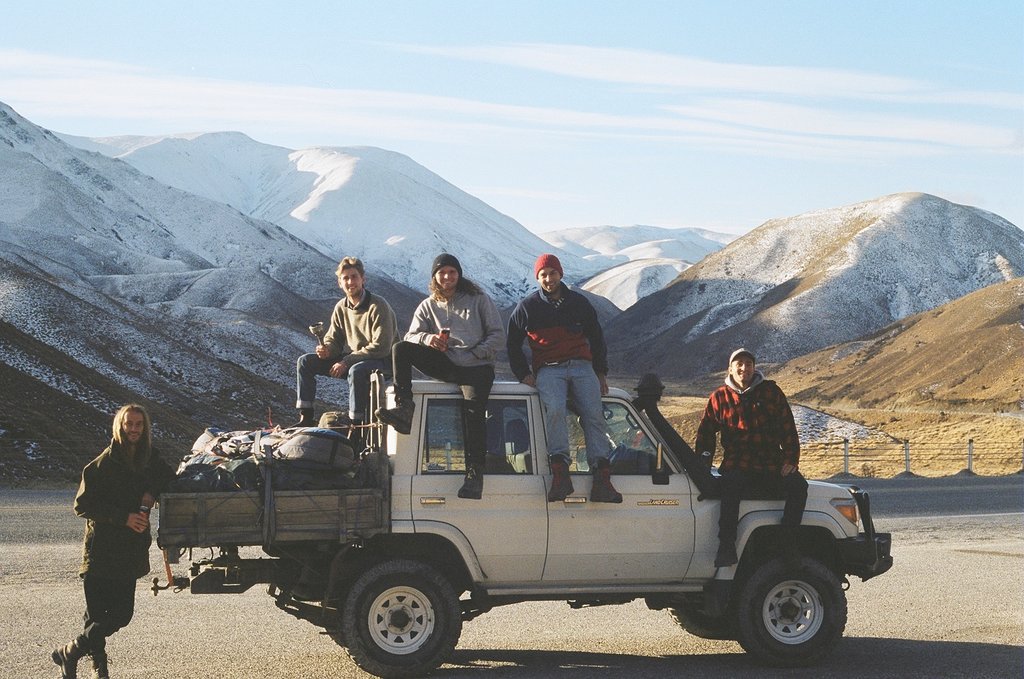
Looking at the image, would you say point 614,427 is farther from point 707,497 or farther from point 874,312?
point 874,312

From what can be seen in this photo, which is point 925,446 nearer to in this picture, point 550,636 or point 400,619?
point 550,636

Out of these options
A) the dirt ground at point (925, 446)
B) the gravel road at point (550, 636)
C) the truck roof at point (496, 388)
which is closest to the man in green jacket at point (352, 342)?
the truck roof at point (496, 388)

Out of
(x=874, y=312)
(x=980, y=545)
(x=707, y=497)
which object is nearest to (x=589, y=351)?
(x=707, y=497)

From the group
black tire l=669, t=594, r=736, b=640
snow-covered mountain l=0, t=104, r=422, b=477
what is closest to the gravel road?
black tire l=669, t=594, r=736, b=640

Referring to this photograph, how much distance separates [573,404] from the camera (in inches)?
377

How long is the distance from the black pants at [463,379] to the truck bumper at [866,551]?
9.77ft

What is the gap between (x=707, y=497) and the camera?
974cm

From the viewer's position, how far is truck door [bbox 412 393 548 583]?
928 cm

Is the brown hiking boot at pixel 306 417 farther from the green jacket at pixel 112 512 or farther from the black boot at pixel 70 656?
the black boot at pixel 70 656

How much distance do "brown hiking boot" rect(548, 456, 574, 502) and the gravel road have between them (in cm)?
132

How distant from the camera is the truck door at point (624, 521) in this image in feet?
31.0

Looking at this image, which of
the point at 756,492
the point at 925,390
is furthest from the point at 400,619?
the point at 925,390

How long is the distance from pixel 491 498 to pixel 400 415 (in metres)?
0.91

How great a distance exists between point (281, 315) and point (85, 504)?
99.5m
